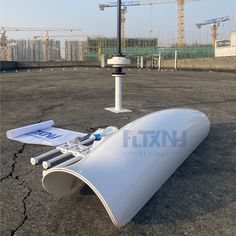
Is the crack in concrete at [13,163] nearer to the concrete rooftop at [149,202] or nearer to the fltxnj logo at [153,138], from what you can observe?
the concrete rooftop at [149,202]

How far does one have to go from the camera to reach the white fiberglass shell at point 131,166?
306cm

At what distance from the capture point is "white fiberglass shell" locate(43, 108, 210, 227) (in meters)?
3.06

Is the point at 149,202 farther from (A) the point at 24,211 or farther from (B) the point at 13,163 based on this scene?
(B) the point at 13,163

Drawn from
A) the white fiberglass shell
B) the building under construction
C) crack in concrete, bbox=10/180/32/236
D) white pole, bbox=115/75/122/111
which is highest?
the building under construction

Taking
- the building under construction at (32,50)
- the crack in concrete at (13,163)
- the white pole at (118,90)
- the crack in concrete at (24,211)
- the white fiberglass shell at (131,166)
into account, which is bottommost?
the crack in concrete at (24,211)

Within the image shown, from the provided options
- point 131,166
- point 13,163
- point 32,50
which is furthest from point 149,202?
point 32,50

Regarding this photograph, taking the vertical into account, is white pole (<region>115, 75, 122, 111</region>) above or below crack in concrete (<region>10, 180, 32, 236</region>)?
above

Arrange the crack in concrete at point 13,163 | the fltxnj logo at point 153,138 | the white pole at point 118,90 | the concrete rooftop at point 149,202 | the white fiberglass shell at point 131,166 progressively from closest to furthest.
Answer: the white fiberglass shell at point 131,166, the concrete rooftop at point 149,202, the fltxnj logo at point 153,138, the crack in concrete at point 13,163, the white pole at point 118,90

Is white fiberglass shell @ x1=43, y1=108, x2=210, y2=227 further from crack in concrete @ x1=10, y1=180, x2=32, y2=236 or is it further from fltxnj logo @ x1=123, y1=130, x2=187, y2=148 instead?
crack in concrete @ x1=10, y1=180, x2=32, y2=236

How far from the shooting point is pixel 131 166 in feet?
11.3

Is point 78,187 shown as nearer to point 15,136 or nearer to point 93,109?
point 15,136

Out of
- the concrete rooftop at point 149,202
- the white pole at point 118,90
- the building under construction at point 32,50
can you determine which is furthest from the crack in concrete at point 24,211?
the building under construction at point 32,50

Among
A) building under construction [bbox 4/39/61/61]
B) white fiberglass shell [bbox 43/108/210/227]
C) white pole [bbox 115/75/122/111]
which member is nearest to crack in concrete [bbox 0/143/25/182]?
white fiberglass shell [bbox 43/108/210/227]

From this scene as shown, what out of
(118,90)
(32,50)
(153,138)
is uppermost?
(32,50)
